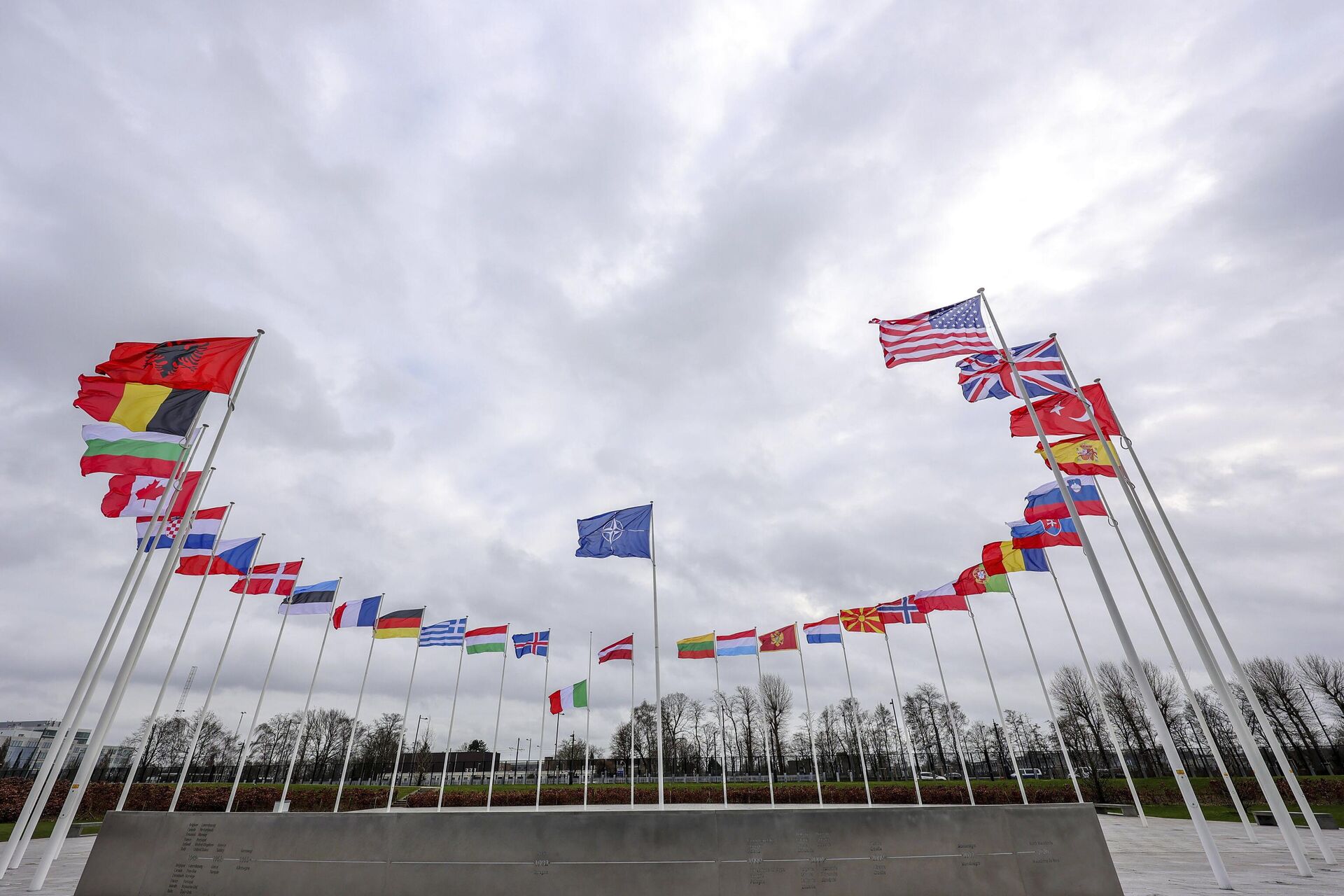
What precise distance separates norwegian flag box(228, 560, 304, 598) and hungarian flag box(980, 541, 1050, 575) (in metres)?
28.2

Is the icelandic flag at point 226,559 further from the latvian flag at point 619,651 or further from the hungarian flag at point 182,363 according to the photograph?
the latvian flag at point 619,651

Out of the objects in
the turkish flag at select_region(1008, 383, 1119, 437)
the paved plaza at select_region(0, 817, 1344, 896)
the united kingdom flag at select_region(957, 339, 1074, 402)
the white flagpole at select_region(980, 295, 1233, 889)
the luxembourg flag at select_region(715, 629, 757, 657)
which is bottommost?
the paved plaza at select_region(0, 817, 1344, 896)

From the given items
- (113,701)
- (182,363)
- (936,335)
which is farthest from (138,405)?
(936,335)

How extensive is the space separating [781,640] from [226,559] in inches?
936

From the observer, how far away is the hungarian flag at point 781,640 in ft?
A: 95.0

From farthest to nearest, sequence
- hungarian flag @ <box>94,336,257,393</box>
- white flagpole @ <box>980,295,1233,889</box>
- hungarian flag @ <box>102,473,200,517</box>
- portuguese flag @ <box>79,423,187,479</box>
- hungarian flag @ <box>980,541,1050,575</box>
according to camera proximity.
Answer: hungarian flag @ <box>980,541,1050,575</box>, hungarian flag @ <box>102,473,200,517</box>, portuguese flag @ <box>79,423,187,479</box>, hungarian flag @ <box>94,336,257,393</box>, white flagpole @ <box>980,295,1233,889</box>

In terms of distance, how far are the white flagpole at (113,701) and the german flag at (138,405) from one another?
0.88m

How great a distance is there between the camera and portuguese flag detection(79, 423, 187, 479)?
14.3 meters

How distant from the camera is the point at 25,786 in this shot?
30719 mm

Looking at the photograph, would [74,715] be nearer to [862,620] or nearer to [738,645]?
[738,645]

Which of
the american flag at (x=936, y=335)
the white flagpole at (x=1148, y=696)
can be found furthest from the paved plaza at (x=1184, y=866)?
the american flag at (x=936, y=335)

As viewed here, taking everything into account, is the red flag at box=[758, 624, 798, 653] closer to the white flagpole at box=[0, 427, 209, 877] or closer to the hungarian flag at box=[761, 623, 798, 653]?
the hungarian flag at box=[761, 623, 798, 653]

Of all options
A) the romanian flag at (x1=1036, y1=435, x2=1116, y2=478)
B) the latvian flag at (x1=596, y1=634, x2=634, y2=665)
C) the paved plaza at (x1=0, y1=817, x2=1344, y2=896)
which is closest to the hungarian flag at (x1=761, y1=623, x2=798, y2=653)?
the latvian flag at (x1=596, y1=634, x2=634, y2=665)

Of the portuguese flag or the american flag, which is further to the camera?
the portuguese flag
